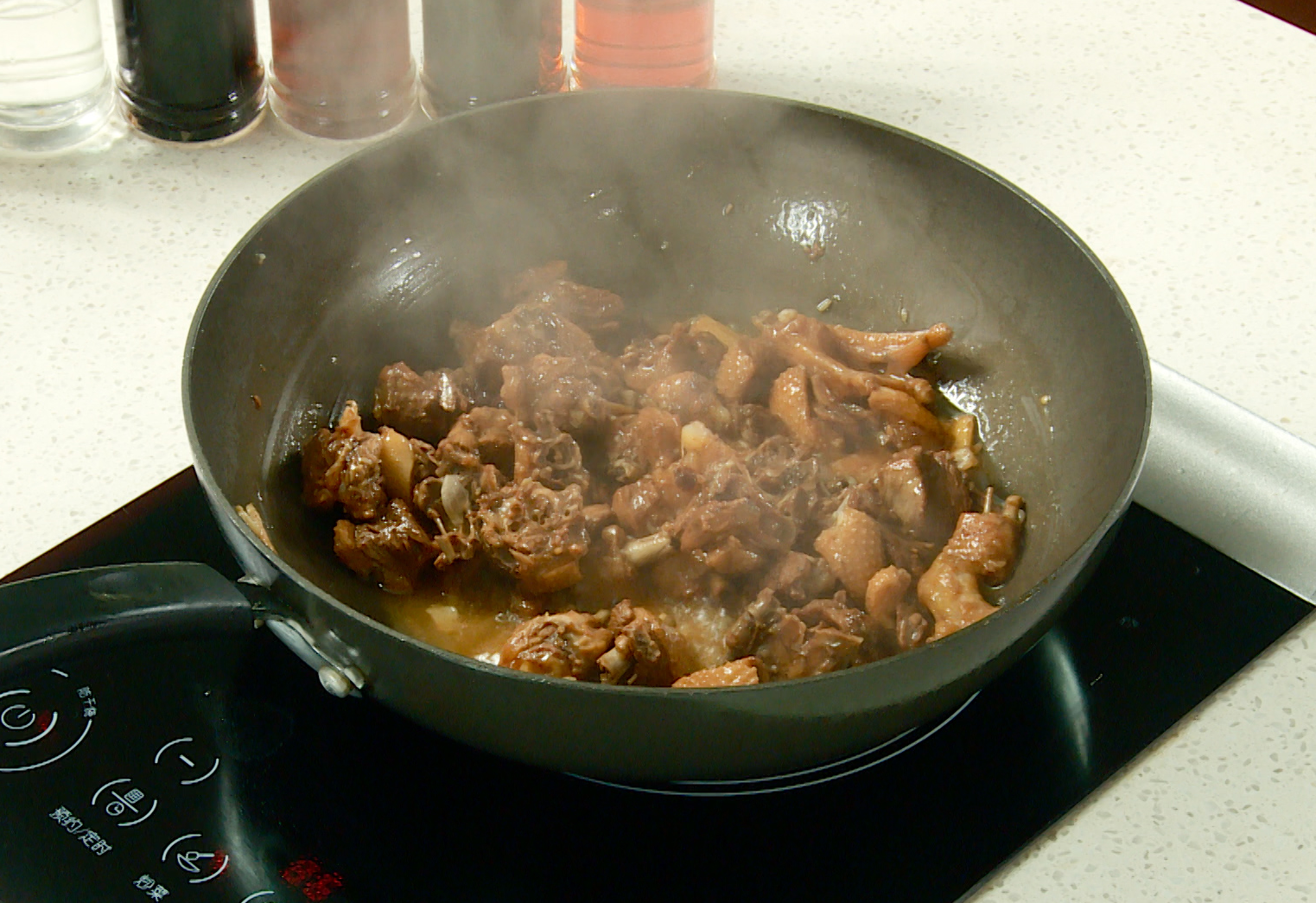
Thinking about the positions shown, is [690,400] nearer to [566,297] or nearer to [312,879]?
[566,297]

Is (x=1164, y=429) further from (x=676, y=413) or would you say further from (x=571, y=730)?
(x=571, y=730)

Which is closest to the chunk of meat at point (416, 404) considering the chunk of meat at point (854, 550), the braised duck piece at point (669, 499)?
the braised duck piece at point (669, 499)

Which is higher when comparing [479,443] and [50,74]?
[50,74]

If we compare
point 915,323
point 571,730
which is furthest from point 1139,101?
point 571,730

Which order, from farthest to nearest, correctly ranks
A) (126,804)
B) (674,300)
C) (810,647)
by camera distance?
(674,300)
(810,647)
(126,804)

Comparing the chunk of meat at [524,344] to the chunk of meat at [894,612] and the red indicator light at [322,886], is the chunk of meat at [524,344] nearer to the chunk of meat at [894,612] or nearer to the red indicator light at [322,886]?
the chunk of meat at [894,612]

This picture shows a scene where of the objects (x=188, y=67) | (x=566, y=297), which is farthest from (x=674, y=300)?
(x=188, y=67)

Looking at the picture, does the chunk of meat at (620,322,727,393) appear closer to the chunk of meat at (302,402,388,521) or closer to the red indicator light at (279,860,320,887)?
the chunk of meat at (302,402,388,521)
